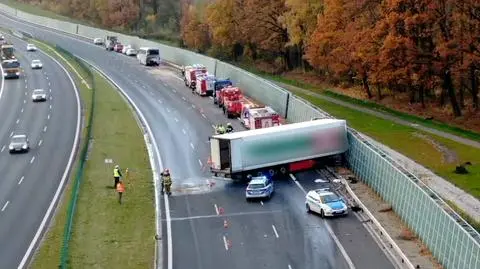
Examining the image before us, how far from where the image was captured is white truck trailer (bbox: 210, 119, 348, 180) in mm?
55594

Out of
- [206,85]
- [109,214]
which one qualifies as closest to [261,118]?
[206,85]

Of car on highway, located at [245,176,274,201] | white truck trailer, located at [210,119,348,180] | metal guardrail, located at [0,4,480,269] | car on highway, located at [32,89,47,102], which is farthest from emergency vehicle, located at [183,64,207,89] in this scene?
car on highway, located at [245,176,274,201]

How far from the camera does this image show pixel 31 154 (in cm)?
6656

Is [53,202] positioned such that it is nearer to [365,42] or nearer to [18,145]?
[18,145]

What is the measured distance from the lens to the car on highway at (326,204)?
4569cm

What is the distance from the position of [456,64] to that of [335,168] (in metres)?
22.6

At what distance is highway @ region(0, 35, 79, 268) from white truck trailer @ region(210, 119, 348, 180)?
11.8m

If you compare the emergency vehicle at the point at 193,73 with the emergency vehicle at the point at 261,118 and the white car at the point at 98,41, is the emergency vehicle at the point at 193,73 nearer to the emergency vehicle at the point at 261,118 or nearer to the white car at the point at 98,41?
the emergency vehicle at the point at 261,118

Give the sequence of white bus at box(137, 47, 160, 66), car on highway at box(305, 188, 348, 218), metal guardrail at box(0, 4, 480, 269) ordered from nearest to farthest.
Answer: metal guardrail at box(0, 4, 480, 269) → car on highway at box(305, 188, 348, 218) → white bus at box(137, 47, 160, 66)

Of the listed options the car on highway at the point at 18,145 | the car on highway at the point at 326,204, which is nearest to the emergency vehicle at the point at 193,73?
the car on highway at the point at 18,145

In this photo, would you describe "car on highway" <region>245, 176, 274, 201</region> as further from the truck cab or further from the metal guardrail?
the truck cab

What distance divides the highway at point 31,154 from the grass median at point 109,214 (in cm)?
150

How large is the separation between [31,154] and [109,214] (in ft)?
72.8

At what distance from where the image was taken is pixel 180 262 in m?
39.6
